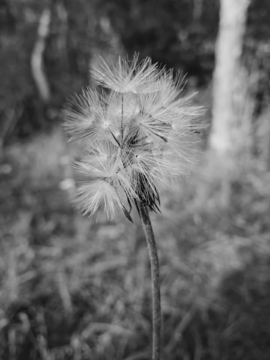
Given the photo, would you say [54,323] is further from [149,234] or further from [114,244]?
[149,234]

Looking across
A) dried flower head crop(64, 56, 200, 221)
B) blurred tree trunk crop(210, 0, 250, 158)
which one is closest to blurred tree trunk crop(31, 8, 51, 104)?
blurred tree trunk crop(210, 0, 250, 158)

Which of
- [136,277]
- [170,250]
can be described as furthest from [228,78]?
[136,277]

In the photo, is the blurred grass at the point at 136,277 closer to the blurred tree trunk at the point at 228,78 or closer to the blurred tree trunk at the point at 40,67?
the blurred tree trunk at the point at 228,78

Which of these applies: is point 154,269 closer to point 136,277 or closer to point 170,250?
point 136,277

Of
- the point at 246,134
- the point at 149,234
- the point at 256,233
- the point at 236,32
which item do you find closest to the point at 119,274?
the point at 256,233

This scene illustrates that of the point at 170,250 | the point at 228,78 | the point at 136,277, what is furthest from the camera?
the point at 228,78

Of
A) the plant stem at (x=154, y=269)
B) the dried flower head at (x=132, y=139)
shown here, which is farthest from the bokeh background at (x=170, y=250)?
the plant stem at (x=154, y=269)

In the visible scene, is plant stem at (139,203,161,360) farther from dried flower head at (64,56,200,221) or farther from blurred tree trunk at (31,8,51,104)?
blurred tree trunk at (31,8,51,104)
